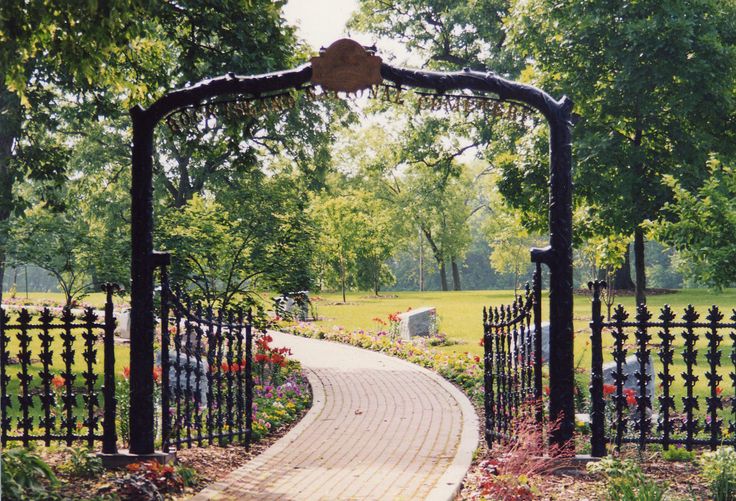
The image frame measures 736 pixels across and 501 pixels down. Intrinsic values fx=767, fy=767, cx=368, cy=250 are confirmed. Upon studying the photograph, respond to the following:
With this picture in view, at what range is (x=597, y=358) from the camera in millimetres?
6988

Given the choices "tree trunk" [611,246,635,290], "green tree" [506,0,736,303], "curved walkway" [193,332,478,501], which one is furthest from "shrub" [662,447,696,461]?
"tree trunk" [611,246,635,290]

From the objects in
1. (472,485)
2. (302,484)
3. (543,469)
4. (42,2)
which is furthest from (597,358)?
(42,2)

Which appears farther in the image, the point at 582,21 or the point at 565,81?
the point at 565,81

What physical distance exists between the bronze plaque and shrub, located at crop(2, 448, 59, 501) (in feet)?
12.7

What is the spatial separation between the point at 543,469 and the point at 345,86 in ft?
12.5

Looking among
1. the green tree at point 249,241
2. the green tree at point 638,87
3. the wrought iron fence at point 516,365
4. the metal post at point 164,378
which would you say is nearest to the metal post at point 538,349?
the wrought iron fence at point 516,365

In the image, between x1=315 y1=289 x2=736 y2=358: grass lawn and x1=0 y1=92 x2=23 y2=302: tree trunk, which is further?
x1=315 y1=289 x2=736 y2=358: grass lawn

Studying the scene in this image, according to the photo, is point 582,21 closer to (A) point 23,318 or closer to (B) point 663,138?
(B) point 663,138

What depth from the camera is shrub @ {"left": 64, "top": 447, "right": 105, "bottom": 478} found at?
666 centimetres

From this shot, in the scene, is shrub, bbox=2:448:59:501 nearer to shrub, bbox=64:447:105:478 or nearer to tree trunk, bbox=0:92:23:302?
shrub, bbox=64:447:105:478

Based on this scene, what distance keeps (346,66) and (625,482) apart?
13.4ft

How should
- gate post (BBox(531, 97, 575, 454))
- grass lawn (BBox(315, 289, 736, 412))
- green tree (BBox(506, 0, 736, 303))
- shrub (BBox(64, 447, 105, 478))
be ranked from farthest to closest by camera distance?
green tree (BBox(506, 0, 736, 303))
grass lawn (BBox(315, 289, 736, 412))
gate post (BBox(531, 97, 575, 454))
shrub (BBox(64, 447, 105, 478))

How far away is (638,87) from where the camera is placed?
1555 centimetres

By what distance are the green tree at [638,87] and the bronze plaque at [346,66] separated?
1016cm
